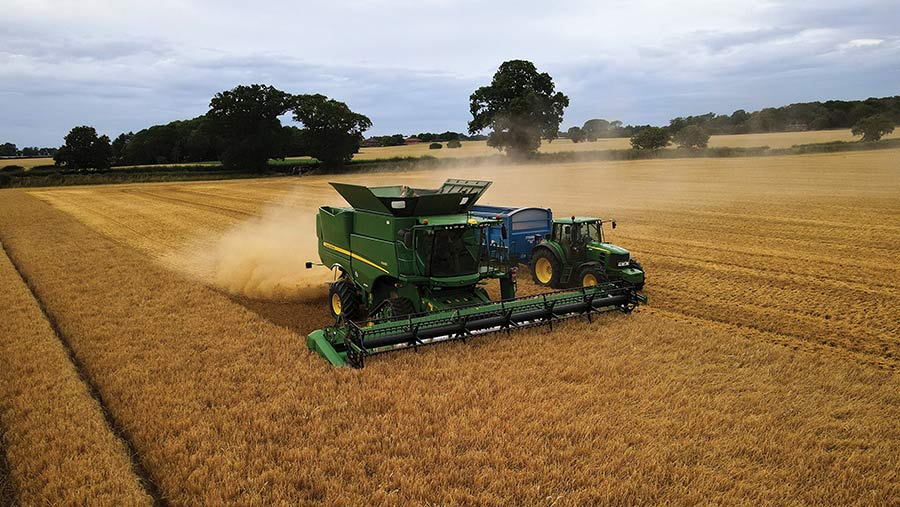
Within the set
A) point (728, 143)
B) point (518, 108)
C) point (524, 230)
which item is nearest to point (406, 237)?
point (524, 230)

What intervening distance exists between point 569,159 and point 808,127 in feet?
138

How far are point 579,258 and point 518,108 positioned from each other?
54.7 meters

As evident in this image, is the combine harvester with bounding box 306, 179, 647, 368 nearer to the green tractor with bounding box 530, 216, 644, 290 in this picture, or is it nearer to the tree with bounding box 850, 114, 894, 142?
the green tractor with bounding box 530, 216, 644, 290

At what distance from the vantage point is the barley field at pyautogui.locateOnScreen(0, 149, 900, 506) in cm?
563

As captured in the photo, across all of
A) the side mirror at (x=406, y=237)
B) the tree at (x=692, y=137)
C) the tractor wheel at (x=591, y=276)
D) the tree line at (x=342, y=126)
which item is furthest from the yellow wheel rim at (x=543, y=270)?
the tree at (x=692, y=137)

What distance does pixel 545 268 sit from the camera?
45.6ft

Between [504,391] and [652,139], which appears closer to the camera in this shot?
[504,391]

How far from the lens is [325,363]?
8.59 meters

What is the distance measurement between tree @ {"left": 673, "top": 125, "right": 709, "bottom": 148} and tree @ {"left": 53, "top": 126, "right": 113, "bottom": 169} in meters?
70.5

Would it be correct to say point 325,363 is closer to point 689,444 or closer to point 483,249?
point 483,249

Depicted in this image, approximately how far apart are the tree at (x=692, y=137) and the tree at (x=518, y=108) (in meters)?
16.7

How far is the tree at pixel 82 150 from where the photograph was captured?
6612cm

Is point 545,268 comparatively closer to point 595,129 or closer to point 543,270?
point 543,270

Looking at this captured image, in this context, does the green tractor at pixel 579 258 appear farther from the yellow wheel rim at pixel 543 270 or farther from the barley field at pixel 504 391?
the barley field at pixel 504 391
